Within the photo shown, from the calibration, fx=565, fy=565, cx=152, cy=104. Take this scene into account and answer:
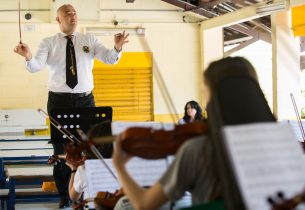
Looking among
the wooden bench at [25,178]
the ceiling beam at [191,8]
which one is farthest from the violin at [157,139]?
the ceiling beam at [191,8]

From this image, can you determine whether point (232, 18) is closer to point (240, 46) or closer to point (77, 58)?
point (240, 46)

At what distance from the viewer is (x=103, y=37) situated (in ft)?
27.6

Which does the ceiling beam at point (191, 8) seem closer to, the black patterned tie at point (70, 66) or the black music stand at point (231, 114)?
the black patterned tie at point (70, 66)

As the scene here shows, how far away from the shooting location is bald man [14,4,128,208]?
13.0 feet

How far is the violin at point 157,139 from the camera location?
1660 millimetres

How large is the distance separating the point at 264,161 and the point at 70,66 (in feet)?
9.24

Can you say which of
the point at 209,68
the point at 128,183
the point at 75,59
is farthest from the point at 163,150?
the point at 75,59

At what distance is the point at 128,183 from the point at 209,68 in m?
0.42

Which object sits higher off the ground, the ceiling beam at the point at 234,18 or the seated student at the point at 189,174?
the ceiling beam at the point at 234,18

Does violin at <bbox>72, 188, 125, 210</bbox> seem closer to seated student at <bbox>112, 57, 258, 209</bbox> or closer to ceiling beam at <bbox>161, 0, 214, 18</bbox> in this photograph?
seated student at <bbox>112, 57, 258, 209</bbox>

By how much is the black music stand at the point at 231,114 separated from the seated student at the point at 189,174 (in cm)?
3

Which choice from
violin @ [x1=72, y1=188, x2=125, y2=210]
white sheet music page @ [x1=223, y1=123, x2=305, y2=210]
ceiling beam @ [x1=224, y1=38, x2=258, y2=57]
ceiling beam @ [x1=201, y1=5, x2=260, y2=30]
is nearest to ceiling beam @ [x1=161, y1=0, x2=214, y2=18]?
ceiling beam @ [x1=201, y1=5, x2=260, y2=30]

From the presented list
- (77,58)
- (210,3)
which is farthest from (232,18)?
(77,58)

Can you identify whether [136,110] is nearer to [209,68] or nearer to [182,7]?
[182,7]
